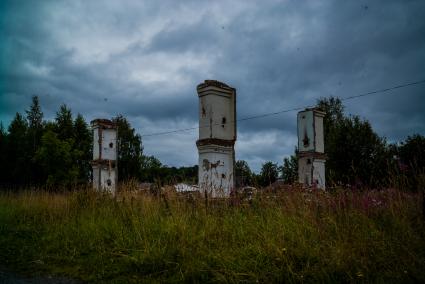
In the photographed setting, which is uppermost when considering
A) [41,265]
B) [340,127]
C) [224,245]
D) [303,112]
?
[340,127]

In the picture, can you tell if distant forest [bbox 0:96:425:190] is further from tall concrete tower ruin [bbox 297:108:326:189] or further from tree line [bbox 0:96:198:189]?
tall concrete tower ruin [bbox 297:108:326:189]

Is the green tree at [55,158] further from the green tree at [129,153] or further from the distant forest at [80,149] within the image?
the green tree at [129,153]

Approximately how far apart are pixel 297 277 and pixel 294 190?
226 centimetres

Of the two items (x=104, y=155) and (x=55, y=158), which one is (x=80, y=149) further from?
(x=104, y=155)

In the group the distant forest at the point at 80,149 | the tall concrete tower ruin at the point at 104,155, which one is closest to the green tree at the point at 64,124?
the distant forest at the point at 80,149

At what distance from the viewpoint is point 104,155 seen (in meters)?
10.6

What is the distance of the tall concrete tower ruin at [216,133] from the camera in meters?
7.30

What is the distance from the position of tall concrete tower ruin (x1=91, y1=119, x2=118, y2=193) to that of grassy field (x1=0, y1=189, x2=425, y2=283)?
12.4 ft

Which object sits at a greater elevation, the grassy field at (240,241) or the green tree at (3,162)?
the green tree at (3,162)

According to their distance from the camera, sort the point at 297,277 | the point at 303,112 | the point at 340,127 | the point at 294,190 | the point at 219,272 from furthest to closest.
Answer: the point at 340,127, the point at 303,112, the point at 294,190, the point at 219,272, the point at 297,277

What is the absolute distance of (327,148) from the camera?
894 inches

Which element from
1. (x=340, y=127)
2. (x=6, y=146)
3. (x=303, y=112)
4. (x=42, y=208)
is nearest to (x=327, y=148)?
(x=340, y=127)

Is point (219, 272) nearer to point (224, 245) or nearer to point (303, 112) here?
point (224, 245)

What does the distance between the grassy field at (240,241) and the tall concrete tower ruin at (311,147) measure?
9.09 ft
